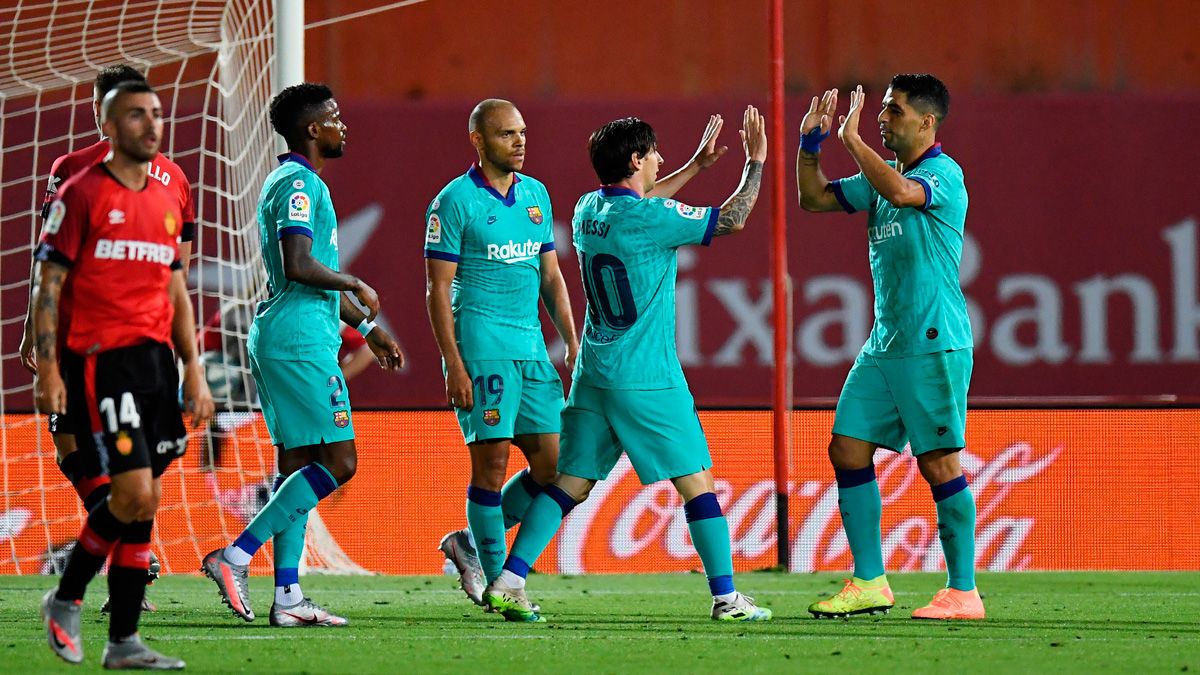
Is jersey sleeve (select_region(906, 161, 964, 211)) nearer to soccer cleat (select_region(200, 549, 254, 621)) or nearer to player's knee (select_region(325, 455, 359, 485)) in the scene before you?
player's knee (select_region(325, 455, 359, 485))

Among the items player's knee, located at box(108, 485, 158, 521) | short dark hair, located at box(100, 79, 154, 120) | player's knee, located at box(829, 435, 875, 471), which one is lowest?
player's knee, located at box(829, 435, 875, 471)

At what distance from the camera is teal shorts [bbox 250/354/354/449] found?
228 inches

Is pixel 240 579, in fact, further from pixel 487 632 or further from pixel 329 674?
pixel 329 674

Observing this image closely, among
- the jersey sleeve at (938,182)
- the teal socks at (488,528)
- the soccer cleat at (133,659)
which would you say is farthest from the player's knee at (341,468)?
the jersey sleeve at (938,182)

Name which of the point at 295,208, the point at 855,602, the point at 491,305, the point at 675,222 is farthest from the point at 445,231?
the point at 855,602

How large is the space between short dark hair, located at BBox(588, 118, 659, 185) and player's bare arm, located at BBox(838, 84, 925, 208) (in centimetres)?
67

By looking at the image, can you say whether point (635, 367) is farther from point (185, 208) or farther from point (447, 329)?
point (185, 208)

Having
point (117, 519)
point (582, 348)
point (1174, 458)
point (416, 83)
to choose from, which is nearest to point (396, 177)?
point (416, 83)

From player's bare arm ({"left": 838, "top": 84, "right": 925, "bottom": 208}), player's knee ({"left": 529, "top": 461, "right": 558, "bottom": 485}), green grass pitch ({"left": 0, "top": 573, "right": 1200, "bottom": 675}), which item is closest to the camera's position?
green grass pitch ({"left": 0, "top": 573, "right": 1200, "bottom": 675})

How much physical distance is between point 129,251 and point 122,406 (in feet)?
1.38

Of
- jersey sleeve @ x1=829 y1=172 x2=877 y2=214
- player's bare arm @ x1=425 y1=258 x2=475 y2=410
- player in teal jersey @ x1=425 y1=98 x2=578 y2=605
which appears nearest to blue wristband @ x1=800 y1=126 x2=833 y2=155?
jersey sleeve @ x1=829 y1=172 x2=877 y2=214

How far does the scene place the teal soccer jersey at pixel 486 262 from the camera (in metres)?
6.01

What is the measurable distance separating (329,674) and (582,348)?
1.83 meters

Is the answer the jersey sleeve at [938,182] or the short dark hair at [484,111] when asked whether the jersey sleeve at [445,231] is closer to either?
the short dark hair at [484,111]
